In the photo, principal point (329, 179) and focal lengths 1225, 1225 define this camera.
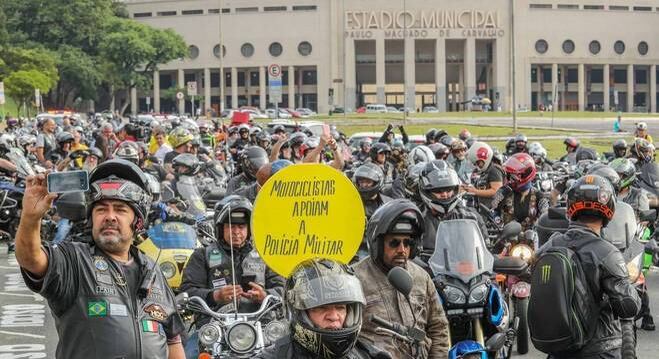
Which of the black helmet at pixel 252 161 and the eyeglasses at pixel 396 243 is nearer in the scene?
the eyeglasses at pixel 396 243

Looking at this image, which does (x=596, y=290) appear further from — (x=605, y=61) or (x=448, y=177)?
(x=605, y=61)

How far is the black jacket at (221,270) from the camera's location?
7441mm

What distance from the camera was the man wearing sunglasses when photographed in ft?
19.5

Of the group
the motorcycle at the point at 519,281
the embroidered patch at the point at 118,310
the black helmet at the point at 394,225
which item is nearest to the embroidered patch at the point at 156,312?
the embroidered patch at the point at 118,310

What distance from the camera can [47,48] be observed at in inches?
4001

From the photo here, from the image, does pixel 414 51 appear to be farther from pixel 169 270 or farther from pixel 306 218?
pixel 306 218

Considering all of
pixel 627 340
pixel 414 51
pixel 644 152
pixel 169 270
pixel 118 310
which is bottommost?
pixel 627 340

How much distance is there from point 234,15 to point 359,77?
14118 millimetres

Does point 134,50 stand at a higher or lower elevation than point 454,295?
higher

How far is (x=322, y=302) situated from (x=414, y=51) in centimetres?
11524

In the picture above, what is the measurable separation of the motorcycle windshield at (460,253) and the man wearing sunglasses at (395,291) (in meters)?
1.23

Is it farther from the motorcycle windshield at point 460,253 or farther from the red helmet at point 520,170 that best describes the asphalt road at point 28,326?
the motorcycle windshield at point 460,253

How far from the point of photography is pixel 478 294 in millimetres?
7383

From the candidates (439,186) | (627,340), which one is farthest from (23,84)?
(627,340)
